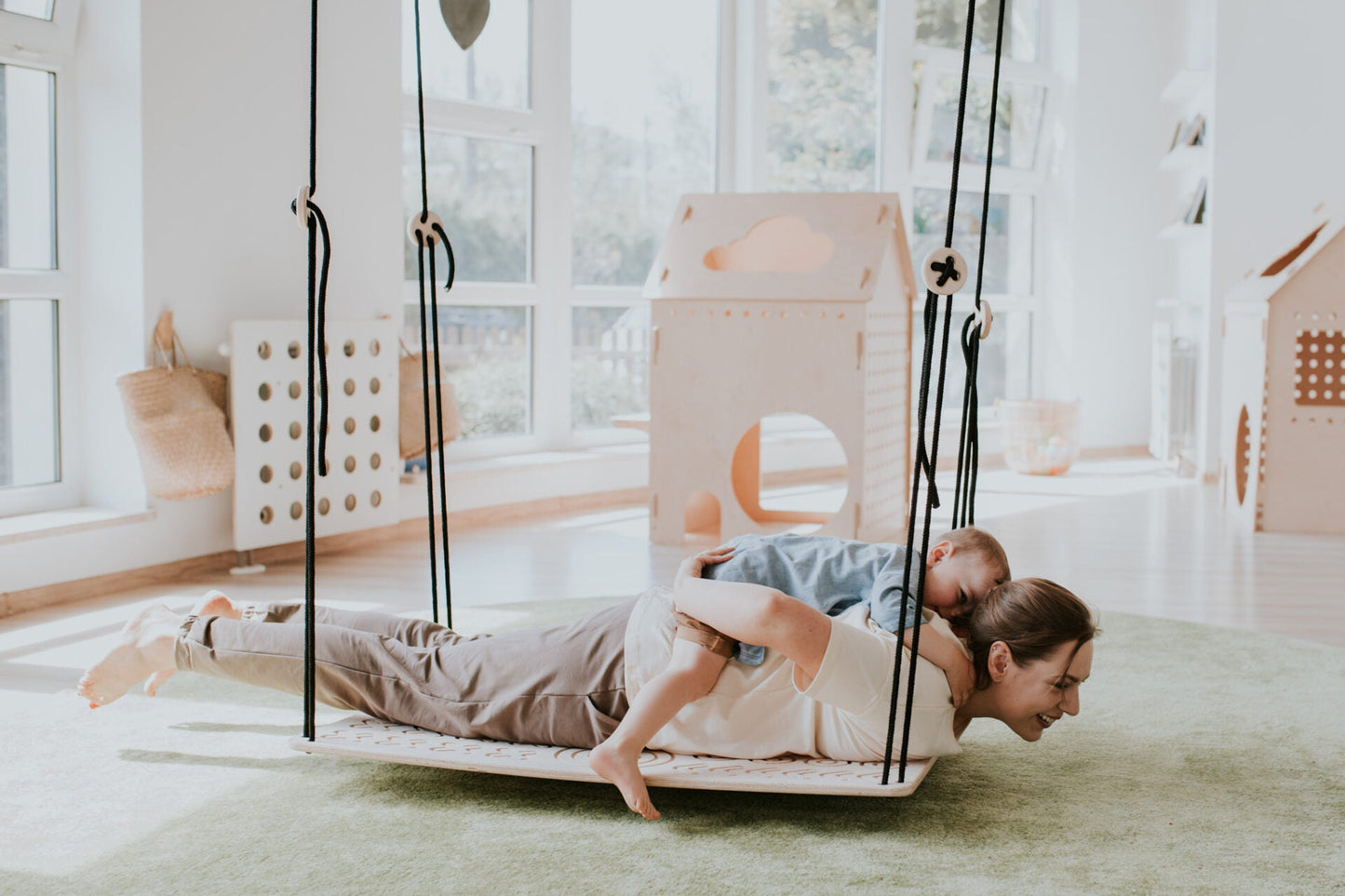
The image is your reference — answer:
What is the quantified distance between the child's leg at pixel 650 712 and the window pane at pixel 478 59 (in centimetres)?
292

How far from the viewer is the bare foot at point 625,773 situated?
1.64 m

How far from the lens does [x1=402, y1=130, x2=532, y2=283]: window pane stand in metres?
4.30

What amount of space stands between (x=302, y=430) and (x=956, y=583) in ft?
7.53

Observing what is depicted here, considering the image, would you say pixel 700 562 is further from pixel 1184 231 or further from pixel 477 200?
pixel 1184 231

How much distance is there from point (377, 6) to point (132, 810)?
275cm

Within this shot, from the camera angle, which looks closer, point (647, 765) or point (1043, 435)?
point (647, 765)

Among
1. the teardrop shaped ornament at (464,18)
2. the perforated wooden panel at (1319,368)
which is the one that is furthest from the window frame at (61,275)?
the perforated wooden panel at (1319,368)

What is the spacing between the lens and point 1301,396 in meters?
4.10

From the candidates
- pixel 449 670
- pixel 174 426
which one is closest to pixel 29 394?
pixel 174 426

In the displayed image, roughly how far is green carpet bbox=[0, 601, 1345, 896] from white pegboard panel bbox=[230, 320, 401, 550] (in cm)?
119

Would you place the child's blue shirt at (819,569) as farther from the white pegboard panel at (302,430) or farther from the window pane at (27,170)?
the window pane at (27,170)

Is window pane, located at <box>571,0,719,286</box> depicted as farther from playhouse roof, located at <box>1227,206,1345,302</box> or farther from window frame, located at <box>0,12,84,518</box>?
playhouse roof, located at <box>1227,206,1345,302</box>

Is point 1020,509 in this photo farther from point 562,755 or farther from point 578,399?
point 562,755

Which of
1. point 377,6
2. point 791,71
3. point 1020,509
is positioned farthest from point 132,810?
point 791,71
